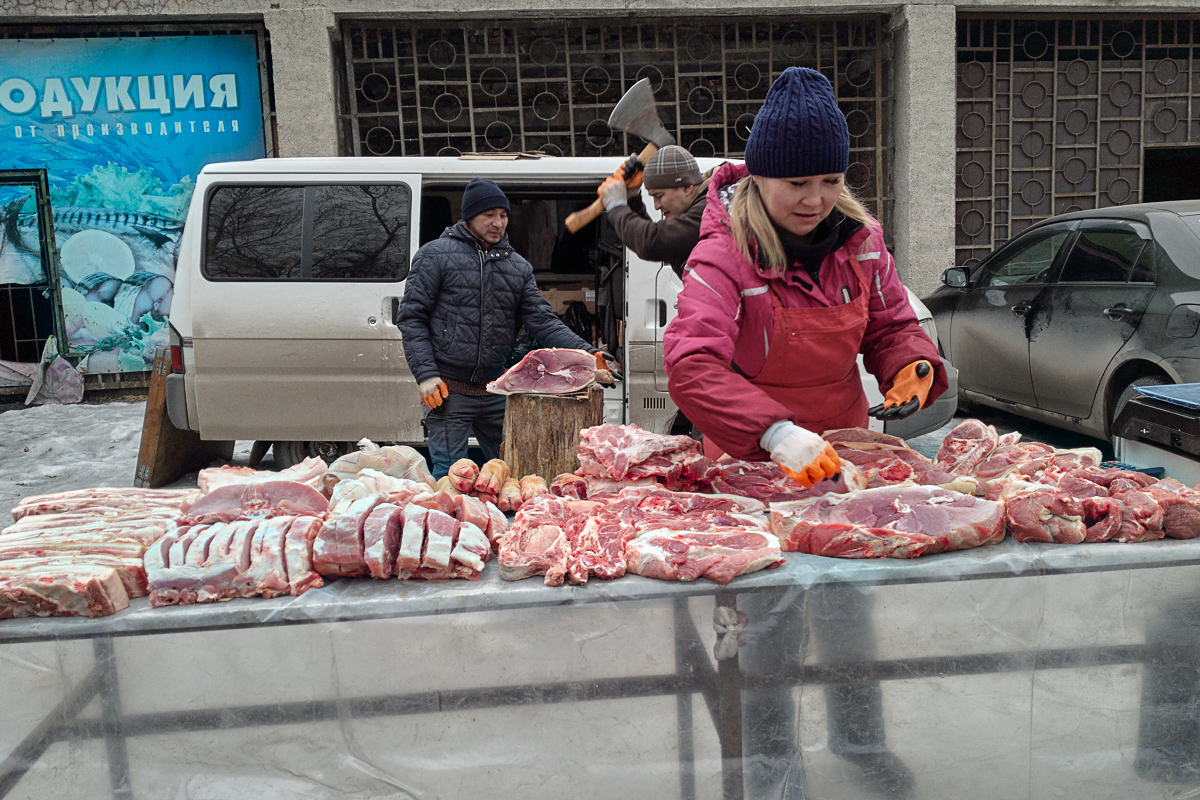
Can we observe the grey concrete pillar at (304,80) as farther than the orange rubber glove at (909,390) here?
Yes

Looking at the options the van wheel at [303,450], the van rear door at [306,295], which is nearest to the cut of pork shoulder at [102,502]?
the van rear door at [306,295]

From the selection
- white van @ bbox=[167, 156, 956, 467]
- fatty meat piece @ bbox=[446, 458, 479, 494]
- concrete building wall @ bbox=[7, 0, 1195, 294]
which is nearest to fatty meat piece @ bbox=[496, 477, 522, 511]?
fatty meat piece @ bbox=[446, 458, 479, 494]

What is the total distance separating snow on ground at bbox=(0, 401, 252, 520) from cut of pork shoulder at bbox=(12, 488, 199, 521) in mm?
A: 3683

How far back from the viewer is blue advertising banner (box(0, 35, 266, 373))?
8977 millimetres

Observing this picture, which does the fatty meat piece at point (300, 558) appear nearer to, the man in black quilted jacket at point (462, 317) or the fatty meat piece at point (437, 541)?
the fatty meat piece at point (437, 541)

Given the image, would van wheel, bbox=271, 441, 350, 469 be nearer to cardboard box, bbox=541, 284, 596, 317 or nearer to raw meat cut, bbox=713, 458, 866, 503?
cardboard box, bbox=541, 284, 596, 317

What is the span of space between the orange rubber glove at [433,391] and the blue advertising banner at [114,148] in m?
6.32

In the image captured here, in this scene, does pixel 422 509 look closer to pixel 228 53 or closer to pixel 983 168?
pixel 228 53

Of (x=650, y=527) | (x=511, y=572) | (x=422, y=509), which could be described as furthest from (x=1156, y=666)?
(x=422, y=509)

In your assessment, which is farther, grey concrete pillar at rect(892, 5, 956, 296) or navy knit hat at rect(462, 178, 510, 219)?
grey concrete pillar at rect(892, 5, 956, 296)

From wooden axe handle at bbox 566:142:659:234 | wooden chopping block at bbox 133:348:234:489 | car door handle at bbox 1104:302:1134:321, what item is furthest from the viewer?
wooden chopping block at bbox 133:348:234:489

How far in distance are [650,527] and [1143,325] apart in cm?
436

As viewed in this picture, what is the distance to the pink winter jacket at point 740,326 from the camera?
215cm

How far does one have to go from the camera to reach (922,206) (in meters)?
9.35
